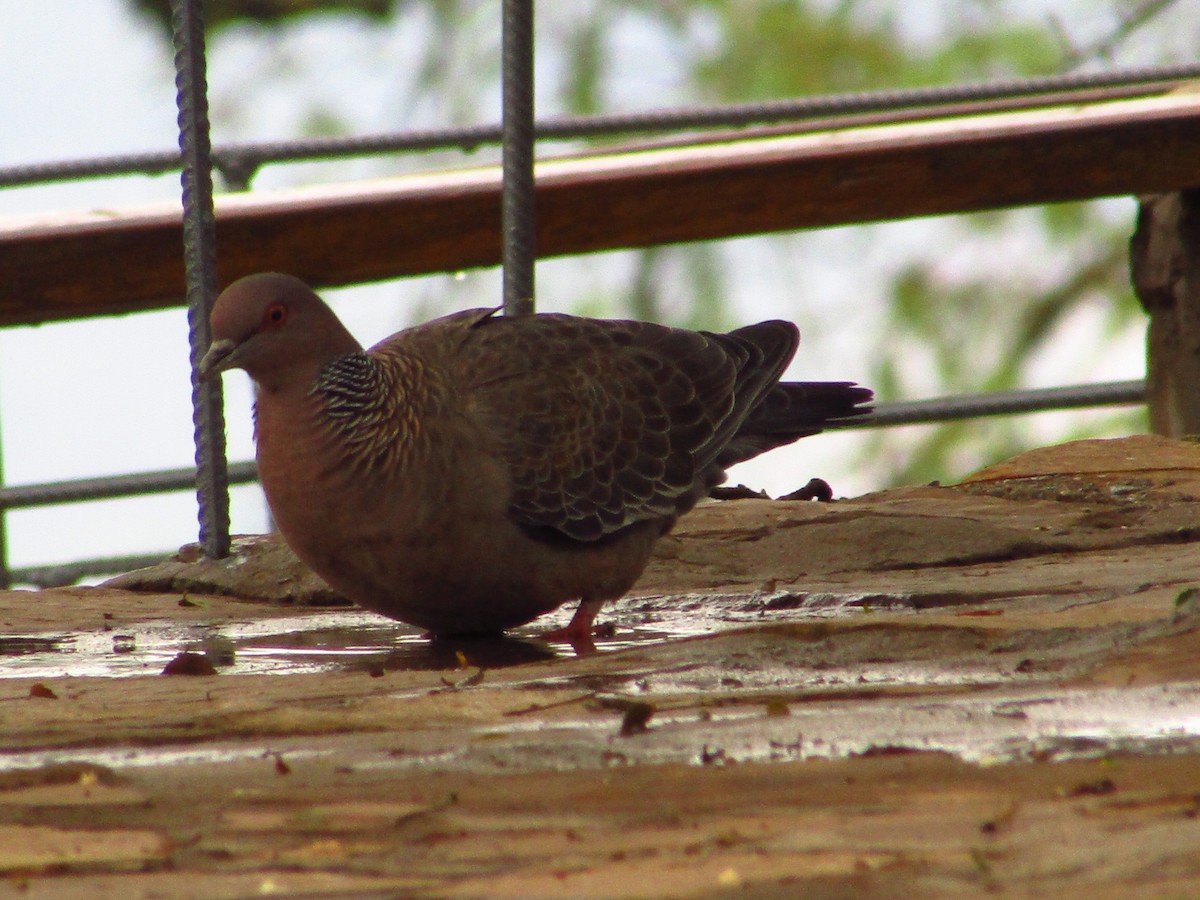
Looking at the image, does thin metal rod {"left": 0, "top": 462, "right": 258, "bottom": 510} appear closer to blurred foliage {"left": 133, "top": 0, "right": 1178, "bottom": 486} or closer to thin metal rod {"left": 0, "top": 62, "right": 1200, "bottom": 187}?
thin metal rod {"left": 0, "top": 62, "right": 1200, "bottom": 187}

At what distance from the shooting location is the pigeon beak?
3471mm

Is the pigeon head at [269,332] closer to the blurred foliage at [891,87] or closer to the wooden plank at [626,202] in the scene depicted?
the wooden plank at [626,202]

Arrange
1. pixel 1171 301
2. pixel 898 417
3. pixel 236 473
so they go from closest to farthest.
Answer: pixel 236 473 < pixel 898 417 < pixel 1171 301

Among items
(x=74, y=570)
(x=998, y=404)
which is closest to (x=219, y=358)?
(x=74, y=570)

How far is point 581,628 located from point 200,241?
4.53ft

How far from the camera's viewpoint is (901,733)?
2.15 m

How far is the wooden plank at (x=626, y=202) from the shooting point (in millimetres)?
4434

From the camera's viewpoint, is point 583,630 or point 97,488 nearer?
point 583,630

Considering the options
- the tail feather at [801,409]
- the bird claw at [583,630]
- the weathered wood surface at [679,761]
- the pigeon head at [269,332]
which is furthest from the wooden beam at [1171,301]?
the pigeon head at [269,332]

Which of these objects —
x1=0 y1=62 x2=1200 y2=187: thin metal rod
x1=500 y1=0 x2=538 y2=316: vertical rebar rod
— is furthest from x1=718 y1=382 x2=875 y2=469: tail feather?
x1=0 y1=62 x2=1200 y2=187: thin metal rod

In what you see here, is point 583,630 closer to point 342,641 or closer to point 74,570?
point 342,641

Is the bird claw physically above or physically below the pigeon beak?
below

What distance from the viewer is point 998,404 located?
16.8 ft

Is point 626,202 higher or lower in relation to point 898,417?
higher
